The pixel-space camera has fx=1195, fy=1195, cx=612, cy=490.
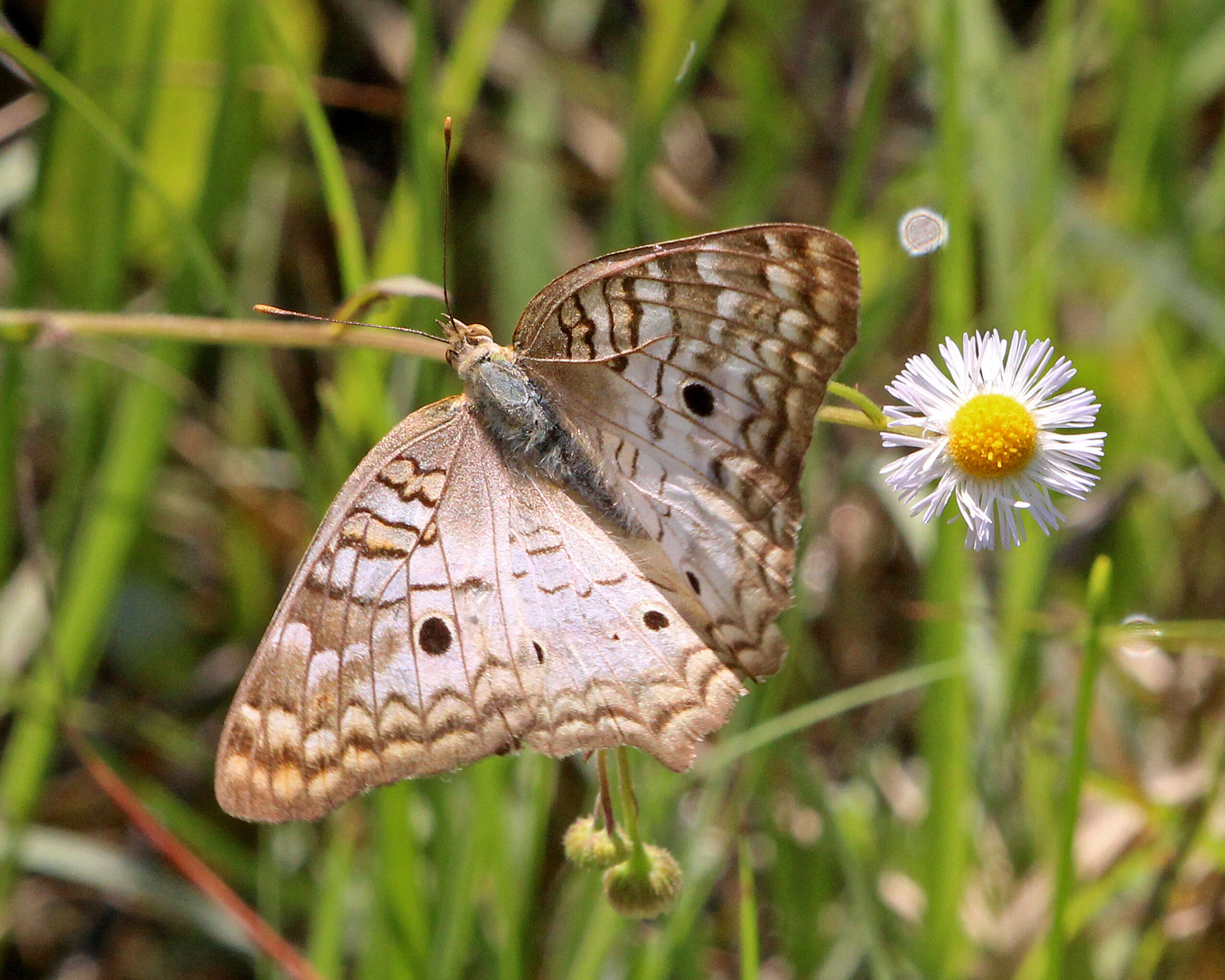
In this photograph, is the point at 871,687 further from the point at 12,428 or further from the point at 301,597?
the point at 12,428

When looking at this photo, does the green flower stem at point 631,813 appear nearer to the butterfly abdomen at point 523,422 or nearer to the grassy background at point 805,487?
the grassy background at point 805,487

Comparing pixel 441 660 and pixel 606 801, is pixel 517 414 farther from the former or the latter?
pixel 606 801

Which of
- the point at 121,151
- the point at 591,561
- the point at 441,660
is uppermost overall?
the point at 121,151

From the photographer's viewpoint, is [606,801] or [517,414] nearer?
[606,801]

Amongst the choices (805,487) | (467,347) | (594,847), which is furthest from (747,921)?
(467,347)

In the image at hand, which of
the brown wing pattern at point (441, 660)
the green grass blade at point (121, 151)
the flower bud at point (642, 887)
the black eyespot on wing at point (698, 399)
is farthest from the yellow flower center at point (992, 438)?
the green grass blade at point (121, 151)

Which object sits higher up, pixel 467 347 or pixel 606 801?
pixel 467 347

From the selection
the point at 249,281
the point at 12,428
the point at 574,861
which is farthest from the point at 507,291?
the point at 574,861
